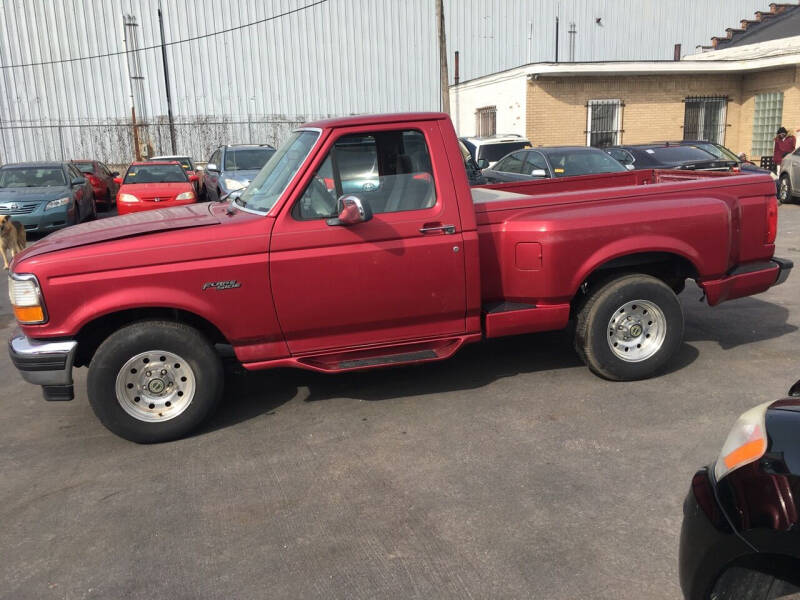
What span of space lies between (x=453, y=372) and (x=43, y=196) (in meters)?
11.3

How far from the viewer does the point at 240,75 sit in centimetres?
2967

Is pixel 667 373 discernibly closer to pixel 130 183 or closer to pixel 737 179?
pixel 737 179

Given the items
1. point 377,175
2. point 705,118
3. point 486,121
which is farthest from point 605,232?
point 486,121

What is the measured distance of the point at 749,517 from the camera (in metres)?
2.01

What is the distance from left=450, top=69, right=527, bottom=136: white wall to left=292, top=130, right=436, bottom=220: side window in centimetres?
1868

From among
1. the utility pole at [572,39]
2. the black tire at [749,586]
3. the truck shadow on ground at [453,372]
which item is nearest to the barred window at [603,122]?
the utility pole at [572,39]

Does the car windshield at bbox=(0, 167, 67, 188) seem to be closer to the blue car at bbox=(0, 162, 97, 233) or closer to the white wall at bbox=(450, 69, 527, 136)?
the blue car at bbox=(0, 162, 97, 233)

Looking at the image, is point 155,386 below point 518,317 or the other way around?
below

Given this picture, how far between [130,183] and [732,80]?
20459 mm

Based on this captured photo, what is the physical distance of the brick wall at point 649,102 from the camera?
864 inches

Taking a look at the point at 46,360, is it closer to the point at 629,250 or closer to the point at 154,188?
the point at 629,250

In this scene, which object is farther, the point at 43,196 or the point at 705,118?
the point at 705,118

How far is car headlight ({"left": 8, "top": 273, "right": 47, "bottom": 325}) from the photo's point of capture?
4.06m

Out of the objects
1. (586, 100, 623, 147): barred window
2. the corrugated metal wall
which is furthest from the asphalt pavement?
the corrugated metal wall
